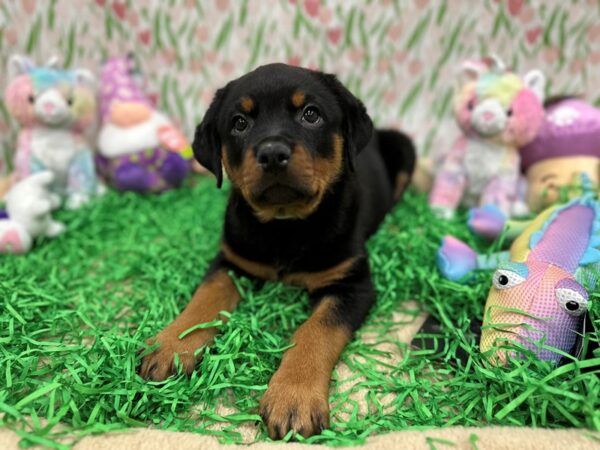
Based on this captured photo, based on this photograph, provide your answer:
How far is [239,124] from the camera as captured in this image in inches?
75.5

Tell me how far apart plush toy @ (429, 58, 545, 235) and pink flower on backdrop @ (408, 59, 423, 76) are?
A: 0.74 metres

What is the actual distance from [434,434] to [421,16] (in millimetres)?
3023

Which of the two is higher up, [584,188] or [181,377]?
[584,188]

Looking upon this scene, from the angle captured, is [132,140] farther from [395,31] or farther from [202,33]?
[395,31]

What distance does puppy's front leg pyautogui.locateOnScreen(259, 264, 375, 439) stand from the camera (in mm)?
1378

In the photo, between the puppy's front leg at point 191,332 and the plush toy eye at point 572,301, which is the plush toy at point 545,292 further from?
the puppy's front leg at point 191,332

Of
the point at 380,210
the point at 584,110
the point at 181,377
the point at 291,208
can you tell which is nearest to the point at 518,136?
the point at 584,110

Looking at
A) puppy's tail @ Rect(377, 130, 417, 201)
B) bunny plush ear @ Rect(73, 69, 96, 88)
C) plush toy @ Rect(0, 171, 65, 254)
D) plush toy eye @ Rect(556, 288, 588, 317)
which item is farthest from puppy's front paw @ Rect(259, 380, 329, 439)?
bunny plush ear @ Rect(73, 69, 96, 88)

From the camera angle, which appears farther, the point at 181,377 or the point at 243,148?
the point at 243,148

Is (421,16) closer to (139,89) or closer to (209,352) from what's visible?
(139,89)

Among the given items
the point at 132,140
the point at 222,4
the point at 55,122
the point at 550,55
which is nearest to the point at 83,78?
the point at 55,122

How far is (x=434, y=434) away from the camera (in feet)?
4.33

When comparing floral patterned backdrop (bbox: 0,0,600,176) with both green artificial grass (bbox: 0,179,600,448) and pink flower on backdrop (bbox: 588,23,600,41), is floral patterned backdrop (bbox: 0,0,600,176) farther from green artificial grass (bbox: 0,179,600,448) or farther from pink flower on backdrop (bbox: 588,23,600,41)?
green artificial grass (bbox: 0,179,600,448)

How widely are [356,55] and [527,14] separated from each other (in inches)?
48.0
